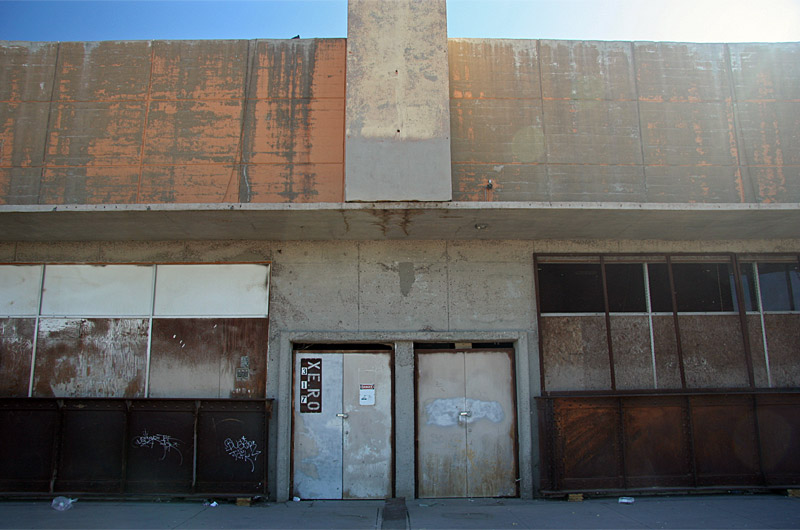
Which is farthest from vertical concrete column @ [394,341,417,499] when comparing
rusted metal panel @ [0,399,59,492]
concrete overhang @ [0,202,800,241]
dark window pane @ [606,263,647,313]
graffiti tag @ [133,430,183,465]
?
rusted metal panel @ [0,399,59,492]

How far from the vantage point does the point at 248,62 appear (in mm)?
8250

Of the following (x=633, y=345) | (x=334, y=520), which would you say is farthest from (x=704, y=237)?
(x=334, y=520)

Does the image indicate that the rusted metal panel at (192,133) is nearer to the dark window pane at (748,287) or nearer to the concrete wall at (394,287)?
the concrete wall at (394,287)

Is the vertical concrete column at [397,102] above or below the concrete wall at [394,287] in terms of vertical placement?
above

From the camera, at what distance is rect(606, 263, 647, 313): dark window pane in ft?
29.2

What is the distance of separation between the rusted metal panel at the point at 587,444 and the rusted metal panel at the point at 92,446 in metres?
6.92

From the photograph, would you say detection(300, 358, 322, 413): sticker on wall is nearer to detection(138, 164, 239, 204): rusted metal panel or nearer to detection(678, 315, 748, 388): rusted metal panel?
detection(138, 164, 239, 204): rusted metal panel

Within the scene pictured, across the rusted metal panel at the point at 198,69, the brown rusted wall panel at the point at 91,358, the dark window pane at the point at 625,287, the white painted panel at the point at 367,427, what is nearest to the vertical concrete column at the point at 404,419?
the white painted panel at the point at 367,427

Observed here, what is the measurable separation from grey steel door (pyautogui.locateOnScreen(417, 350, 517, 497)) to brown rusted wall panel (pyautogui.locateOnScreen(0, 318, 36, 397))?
21.7ft

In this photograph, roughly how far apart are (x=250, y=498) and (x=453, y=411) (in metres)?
3.41

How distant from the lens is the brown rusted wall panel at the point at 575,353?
8.60 m

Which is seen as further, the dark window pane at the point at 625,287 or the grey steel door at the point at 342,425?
the dark window pane at the point at 625,287

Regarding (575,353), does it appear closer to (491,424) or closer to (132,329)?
(491,424)

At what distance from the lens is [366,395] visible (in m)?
8.44
